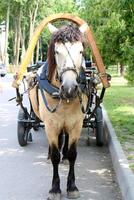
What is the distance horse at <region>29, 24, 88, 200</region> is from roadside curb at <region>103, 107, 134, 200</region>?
2.11 ft

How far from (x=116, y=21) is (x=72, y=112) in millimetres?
6061

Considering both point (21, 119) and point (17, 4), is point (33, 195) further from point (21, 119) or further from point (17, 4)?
point (17, 4)

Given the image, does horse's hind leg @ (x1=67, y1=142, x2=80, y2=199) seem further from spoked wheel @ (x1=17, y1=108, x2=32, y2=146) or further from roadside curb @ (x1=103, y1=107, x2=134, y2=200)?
spoked wheel @ (x1=17, y1=108, x2=32, y2=146)

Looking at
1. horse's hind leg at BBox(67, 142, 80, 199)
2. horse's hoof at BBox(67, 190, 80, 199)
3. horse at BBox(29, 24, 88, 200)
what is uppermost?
horse at BBox(29, 24, 88, 200)

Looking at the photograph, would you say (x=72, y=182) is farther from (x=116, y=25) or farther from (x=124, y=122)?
(x=116, y=25)

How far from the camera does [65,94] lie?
5488 mm

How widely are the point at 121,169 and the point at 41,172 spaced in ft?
4.52

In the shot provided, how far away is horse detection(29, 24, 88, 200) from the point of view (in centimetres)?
557

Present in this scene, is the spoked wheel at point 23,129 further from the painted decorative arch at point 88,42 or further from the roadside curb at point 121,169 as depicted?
the painted decorative arch at point 88,42

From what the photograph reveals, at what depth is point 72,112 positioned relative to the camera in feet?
20.7

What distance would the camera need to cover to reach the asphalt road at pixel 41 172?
664cm

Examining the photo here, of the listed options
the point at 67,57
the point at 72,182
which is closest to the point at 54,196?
the point at 72,182

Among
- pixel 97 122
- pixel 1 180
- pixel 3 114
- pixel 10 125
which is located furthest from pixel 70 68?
pixel 3 114

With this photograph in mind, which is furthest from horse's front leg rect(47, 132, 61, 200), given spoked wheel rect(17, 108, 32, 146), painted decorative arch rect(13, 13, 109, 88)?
spoked wheel rect(17, 108, 32, 146)
